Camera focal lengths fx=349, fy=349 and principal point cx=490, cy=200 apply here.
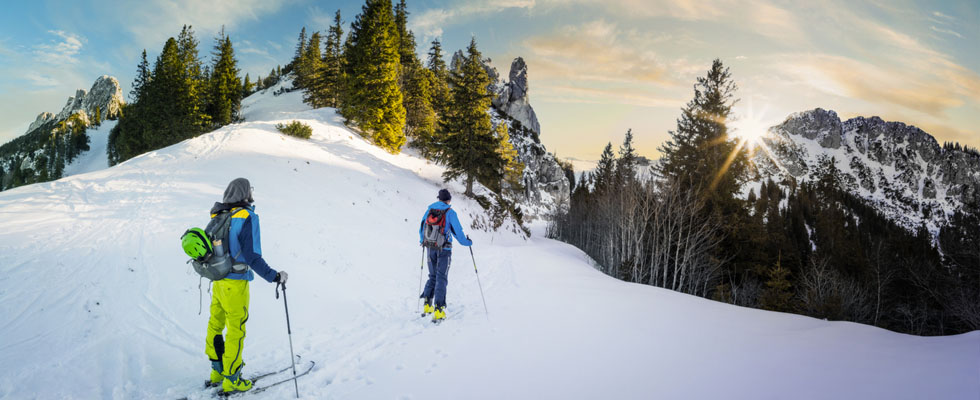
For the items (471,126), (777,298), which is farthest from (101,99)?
(777,298)

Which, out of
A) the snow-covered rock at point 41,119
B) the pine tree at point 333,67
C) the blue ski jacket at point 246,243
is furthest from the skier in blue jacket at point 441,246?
the snow-covered rock at point 41,119

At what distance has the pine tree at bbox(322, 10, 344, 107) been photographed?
39281 mm

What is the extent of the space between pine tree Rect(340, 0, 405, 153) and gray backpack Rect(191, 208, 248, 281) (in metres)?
26.0

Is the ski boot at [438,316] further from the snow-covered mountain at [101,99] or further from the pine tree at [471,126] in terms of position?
the snow-covered mountain at [101,99]

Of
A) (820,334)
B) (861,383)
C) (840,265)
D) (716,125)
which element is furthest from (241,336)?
(840,265)

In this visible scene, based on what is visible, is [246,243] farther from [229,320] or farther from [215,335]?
[215,335]

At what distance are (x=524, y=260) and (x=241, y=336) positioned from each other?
11.3m

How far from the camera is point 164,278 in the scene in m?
6.79

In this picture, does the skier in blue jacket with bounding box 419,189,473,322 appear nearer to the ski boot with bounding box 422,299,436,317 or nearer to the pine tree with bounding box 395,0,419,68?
the ski boot with bounding box 422,299,436,317

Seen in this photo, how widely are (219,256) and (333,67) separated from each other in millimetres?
42671

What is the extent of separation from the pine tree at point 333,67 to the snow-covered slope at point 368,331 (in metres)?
30.6

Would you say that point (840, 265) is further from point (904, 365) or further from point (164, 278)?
point (164, 278)

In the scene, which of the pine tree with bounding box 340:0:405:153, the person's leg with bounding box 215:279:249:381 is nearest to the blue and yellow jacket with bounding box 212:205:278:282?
the person's leg with bounding box 215:279:249:381

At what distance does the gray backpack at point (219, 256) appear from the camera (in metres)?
3.75
